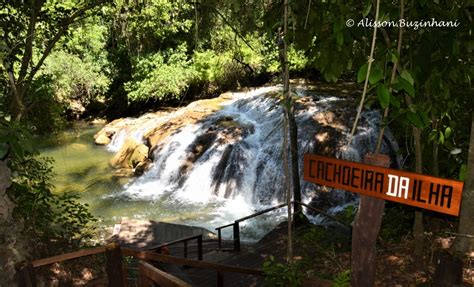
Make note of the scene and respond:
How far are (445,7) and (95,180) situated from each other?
44.7 ft

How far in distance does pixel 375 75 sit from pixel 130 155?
14.8 meters

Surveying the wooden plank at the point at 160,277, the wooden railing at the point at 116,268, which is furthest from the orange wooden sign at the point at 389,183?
the wooden railing at the point at 116,268

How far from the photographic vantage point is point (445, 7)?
290cm

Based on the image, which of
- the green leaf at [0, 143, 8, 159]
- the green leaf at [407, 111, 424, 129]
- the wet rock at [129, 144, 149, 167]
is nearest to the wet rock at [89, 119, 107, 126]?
the wet rock at [129, 144, 149, 167]

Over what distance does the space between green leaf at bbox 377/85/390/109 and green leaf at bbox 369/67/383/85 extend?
0.11 ft

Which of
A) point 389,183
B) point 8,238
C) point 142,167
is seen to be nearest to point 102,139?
point 142,167

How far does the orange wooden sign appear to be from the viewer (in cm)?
212

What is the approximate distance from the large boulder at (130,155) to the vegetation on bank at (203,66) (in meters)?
4.52

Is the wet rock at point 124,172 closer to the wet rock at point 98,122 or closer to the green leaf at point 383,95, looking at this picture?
the wet rock at point 98,122

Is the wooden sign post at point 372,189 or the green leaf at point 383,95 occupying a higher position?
the green leaf at point 383,95

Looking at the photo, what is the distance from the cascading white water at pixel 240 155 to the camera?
1241 centimetres

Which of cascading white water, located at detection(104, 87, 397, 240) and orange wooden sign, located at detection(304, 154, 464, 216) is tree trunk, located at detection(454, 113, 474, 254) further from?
cascading white water, located at detection(104, 87, 397, 240)

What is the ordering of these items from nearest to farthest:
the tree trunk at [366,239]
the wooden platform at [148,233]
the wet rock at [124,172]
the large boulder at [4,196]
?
the tree trunk at [366,239] < the large boulder at [4,196] < the wooden platform at [148,233] < the wet rock at [124,172]

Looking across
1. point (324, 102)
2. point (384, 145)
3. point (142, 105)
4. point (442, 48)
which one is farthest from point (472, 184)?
point (142, 105)
